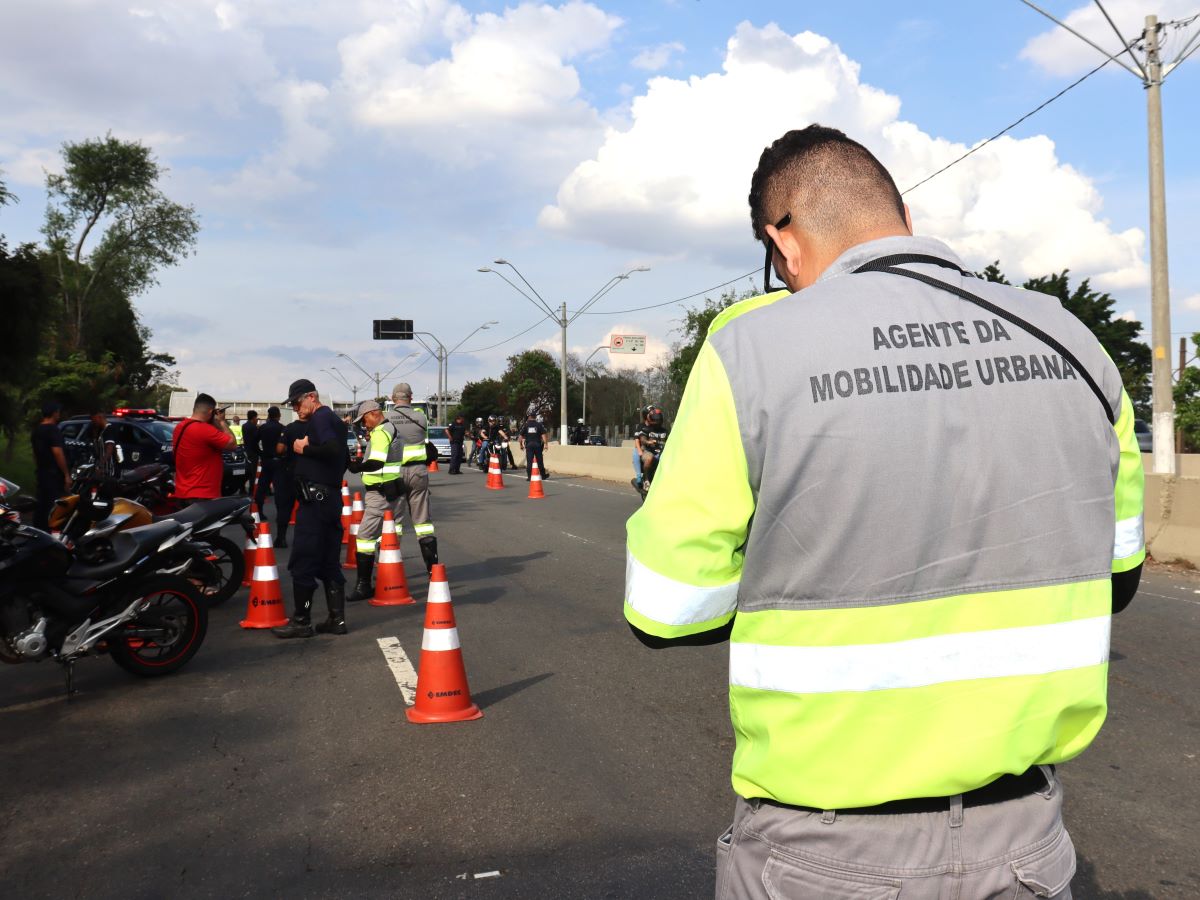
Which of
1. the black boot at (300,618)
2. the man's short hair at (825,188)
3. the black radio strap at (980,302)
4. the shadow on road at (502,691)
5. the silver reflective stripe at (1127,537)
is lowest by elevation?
the shadow on road at (502,691)

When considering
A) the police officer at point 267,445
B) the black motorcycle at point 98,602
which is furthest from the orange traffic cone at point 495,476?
the black motorcycle at point 98,602

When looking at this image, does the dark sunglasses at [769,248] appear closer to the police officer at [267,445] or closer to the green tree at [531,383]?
the police officer at [267,445]

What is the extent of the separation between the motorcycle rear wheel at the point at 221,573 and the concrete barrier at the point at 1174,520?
30.6 feet

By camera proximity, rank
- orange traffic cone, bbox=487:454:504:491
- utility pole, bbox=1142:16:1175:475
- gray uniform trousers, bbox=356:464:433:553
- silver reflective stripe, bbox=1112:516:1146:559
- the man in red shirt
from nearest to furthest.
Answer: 1. silver reflective stripe, bbox=1112:516:1146:559
2. gray uniform trousers, bbox=356:464:433:553
3. the man in red shirt
4. utility pole, bbox=1142:16:1175:475
5. orange traffic cone, bbox=487:454:504:491

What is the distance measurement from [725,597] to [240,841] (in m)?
3.42

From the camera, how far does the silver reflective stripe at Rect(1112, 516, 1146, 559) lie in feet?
6.05

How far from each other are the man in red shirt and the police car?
393 inches

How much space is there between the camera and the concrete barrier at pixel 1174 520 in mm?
11453

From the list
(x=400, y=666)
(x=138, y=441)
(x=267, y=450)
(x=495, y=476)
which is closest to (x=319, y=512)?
(x=400, y=666)

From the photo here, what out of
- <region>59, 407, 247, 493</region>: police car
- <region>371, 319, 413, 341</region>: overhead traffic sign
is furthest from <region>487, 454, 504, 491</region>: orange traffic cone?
<region>371, 319, 413, 341</region>: overhead traffic sign

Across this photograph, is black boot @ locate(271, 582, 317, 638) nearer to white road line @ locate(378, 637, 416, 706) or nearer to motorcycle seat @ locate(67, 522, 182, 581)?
white road line @ locate(378, 637, 416, 706)

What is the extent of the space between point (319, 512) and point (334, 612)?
0.80m

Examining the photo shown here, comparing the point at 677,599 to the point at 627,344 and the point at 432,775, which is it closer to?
the point at 432,775

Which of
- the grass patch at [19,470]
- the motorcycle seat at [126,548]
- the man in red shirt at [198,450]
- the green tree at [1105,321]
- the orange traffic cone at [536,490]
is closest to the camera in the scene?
the motorcycle seat at [126,548]
